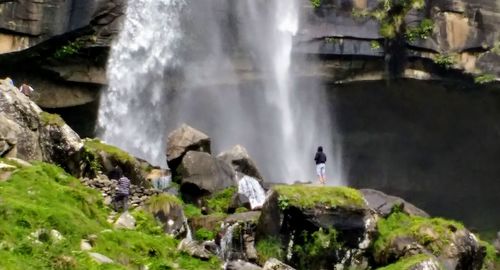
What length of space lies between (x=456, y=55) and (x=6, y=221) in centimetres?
2007

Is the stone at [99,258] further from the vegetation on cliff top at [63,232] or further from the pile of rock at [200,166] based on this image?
the pile of rock at [200,166]

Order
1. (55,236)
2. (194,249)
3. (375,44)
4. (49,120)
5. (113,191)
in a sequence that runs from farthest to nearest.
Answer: (375,44), (49,120), (113,191), (194,249), (55,236)

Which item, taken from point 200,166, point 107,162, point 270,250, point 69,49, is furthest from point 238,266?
point 69,49

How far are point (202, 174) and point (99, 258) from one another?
29.2 feet

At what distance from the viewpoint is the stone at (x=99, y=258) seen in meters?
9.45

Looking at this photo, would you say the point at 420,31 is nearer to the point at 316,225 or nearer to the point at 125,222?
the point at 316,225

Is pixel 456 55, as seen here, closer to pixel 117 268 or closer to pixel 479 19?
pixel 479 19

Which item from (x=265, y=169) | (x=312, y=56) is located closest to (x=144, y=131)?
(x=265, y=169)

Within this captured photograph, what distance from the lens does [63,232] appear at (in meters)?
9.91

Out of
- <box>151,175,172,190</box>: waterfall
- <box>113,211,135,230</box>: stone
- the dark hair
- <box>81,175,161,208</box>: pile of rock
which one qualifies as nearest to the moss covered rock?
the dark hair

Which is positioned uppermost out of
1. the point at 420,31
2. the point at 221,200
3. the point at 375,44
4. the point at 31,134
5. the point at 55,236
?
the point at 420,31

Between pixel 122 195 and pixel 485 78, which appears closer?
pixel 122 195

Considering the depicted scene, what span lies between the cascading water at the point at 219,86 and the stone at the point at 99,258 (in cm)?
1478

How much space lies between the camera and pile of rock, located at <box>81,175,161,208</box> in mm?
15555
